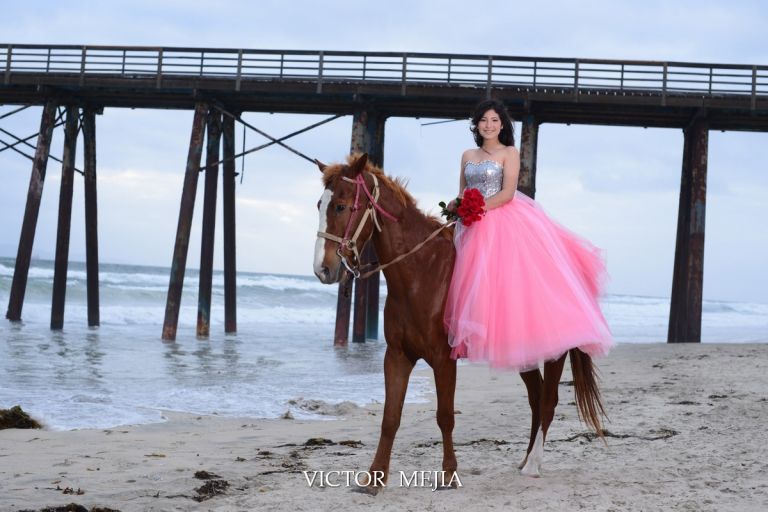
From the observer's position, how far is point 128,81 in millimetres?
18500

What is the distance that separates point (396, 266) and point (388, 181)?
53 centimetres

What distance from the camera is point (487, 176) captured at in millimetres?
5680

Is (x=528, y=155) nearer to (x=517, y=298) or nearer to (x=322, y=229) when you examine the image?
(x=517, y=298)

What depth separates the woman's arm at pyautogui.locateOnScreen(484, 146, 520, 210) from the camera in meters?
5.63

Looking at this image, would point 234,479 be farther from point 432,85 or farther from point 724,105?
point 724,105

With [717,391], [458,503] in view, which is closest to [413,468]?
[458,503]

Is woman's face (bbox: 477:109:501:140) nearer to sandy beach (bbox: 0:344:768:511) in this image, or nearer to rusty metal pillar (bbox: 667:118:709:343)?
sandy beach (bbox: 0:344:768:511)

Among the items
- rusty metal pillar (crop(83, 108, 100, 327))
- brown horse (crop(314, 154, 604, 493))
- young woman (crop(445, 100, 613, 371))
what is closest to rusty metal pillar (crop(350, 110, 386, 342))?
rusty metal pillar (crop(83, 108, 100, 327))

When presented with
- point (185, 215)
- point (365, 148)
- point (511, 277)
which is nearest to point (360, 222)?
point (511, 277)

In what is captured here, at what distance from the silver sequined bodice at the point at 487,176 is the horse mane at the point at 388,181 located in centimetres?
36

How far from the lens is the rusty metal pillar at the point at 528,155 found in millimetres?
16719

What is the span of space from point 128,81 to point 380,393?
35.7ft

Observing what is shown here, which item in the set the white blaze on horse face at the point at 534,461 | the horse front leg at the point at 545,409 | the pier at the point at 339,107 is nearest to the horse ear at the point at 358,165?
the horse front leg at the point at 545,409

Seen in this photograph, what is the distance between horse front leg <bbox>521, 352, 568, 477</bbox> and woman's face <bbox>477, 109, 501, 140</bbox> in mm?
1535
